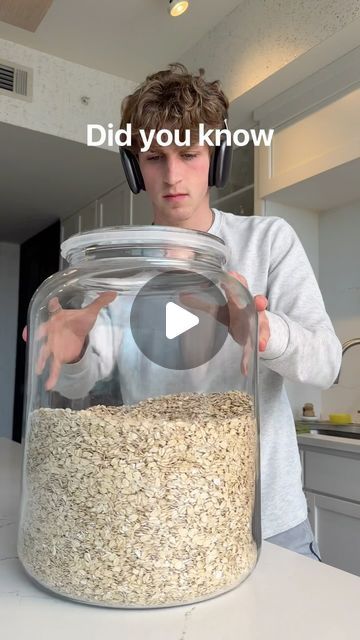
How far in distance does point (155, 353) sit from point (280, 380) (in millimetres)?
316

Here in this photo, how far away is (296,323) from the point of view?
579 mm

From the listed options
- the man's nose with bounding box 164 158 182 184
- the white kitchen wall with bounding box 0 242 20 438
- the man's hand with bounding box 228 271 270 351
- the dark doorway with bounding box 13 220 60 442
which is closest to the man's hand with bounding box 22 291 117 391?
the man's hand with bounding box 228 271 270 351

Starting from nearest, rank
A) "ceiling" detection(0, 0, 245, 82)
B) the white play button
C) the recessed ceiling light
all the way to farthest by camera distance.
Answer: the white play button → the recessed ceiling light → "ceiling" detection(0, 0, 245, 82)

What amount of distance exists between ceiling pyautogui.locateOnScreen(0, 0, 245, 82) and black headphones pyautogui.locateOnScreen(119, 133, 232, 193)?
4.94 ft

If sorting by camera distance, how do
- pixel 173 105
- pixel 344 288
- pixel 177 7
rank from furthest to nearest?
1. pixel 344 288
2. pixel 177 7
3. pixel 173 105

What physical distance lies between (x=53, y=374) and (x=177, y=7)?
194cm

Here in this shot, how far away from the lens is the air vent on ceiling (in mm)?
2287

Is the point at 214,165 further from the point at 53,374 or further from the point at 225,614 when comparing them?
the point at 225,614

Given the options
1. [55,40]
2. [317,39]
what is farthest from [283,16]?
[55,40]

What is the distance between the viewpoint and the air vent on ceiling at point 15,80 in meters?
2.29

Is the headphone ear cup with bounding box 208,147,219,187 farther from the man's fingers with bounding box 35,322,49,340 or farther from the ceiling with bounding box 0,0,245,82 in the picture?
the ceiling with bounding box 0,0,245,82

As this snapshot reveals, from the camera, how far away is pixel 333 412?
2197mm

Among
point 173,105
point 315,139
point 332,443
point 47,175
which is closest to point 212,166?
point 173,105

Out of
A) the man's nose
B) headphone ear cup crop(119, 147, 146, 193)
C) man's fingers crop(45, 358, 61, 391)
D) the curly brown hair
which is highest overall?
the curly brown hair
